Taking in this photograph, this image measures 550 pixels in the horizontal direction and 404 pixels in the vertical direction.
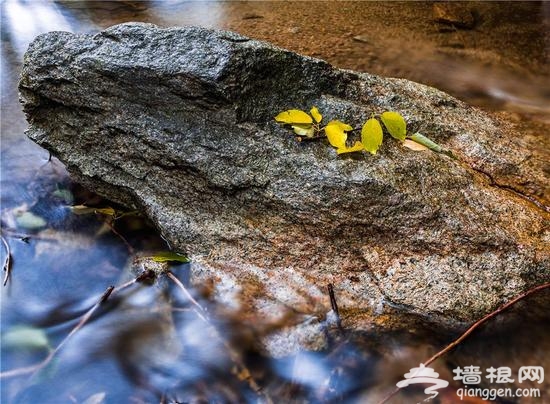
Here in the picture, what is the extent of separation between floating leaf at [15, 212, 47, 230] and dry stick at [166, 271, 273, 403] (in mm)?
1176

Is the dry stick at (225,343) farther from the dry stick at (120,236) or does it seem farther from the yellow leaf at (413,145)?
the yellow leaf at (413,145)

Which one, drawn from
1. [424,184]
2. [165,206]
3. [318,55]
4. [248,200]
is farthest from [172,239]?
[318,55]

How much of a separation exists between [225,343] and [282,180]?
0.98 m

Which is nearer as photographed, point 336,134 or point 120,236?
point 336,134

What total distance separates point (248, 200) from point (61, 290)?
1.32 m

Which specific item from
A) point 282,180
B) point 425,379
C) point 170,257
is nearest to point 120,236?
point 170,257

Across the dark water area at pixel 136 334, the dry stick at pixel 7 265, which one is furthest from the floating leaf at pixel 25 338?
the dry stick at pixel 7 265

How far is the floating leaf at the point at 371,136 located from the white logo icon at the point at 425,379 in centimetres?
120

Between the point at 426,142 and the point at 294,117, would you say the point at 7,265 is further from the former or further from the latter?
the point at 426,142

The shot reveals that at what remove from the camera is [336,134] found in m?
2.78

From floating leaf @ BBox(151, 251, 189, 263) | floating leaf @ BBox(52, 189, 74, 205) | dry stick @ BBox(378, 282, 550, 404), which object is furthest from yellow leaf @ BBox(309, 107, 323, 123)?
floating leaf @ BBox(52, 189, 74, 205)

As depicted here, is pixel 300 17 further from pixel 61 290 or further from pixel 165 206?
pixel 61 290

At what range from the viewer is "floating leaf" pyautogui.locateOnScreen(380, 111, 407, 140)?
2.78 meters

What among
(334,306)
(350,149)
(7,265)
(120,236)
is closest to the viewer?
(334,306)
